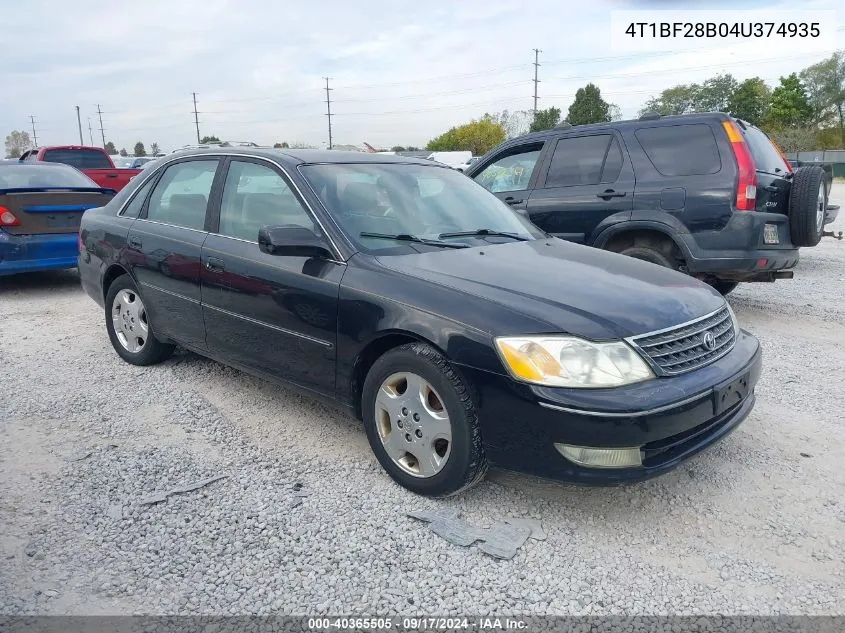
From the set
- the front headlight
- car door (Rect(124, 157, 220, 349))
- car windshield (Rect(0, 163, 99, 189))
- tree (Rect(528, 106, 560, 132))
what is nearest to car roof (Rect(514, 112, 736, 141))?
car door (Rect(124, 157, 220, 349))

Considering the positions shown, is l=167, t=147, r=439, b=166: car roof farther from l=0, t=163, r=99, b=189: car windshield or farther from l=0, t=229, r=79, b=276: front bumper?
l=0, t=163, r=99, b=189: car windshield

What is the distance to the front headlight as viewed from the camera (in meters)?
2.70

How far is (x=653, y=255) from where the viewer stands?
5.97m

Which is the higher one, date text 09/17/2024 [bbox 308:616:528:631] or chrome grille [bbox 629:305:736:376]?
chrome grille [bbox 629:305:736:376]

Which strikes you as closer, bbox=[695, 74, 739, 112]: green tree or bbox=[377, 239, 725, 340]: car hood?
bbox=[377, 239, 725, 340]: car hood

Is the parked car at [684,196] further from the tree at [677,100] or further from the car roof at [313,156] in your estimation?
the tree at [677,100]

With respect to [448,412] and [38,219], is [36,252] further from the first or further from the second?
[448,412]

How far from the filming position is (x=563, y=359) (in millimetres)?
2723

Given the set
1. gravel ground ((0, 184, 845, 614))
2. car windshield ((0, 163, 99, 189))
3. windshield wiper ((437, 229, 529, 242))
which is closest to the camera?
gravel ground ((0, 184, 845, 614))

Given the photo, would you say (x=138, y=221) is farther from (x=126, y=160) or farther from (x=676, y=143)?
(x=126, y=160)

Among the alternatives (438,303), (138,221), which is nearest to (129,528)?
(438,303)

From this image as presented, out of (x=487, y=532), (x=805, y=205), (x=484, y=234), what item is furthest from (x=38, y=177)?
(x=805, y=205)

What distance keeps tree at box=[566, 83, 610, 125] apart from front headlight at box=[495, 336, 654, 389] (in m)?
68.4

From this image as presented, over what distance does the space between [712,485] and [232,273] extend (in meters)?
2.78
